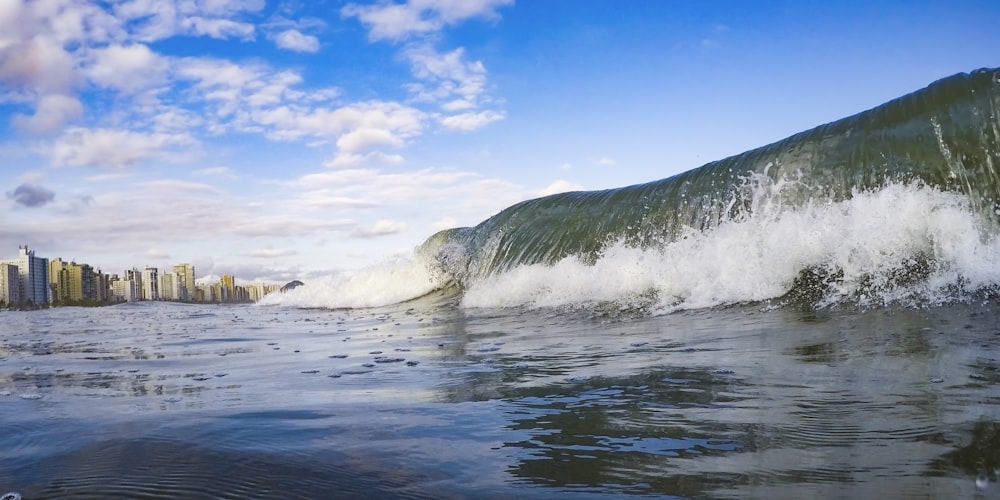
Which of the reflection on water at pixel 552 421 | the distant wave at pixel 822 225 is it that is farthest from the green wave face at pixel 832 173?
the reflection on water at pixel 552 421

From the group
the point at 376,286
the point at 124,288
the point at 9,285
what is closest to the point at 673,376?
the point at 376,286

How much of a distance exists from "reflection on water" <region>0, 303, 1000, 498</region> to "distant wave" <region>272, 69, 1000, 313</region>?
1572 millimetres

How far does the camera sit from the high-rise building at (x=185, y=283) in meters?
64.6

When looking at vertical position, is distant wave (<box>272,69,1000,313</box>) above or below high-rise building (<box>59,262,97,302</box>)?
below

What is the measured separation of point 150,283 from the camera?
62625 millimetres

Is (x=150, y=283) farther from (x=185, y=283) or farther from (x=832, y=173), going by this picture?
(x=832, y=173)

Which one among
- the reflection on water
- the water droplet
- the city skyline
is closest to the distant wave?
the reflection on water

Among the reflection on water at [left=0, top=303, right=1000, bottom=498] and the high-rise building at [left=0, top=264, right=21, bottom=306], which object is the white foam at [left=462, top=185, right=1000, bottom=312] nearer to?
the reflection on water at [left=0, top=303, right=1000, bottom=498]

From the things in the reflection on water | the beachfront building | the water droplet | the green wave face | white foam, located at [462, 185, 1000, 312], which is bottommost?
the water droplet

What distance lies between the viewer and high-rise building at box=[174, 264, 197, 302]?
6462cm

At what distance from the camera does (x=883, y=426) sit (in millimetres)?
2025

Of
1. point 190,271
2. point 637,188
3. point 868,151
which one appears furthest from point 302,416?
point 190,271

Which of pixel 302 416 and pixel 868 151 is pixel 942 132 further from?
pixel 302 416

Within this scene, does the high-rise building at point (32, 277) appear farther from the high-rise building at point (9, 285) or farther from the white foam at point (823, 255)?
the white foam at point (823, 255)
